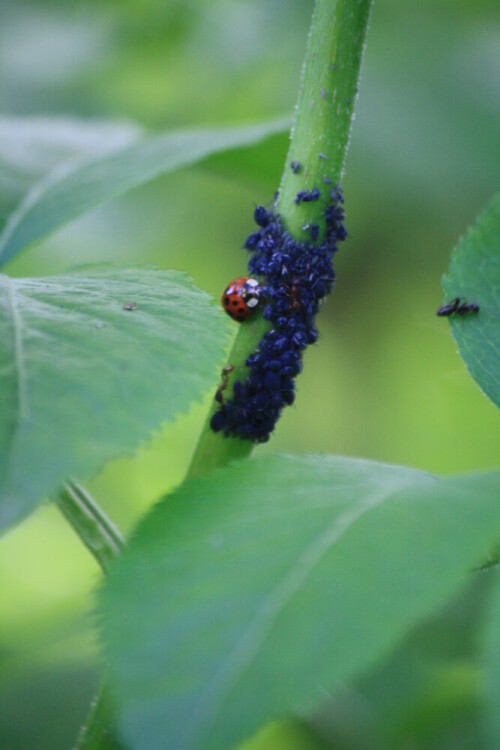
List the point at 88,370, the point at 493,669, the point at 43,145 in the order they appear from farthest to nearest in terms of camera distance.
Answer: the point at 43,145, the point at 88,370, the point at 493,669

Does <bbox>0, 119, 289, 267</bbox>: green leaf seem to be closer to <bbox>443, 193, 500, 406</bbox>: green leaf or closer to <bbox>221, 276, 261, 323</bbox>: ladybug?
<bbox>221, 276, 261, 323</bbox>: ladybug

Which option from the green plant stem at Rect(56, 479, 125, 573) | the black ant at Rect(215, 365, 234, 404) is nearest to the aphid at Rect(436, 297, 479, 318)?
the black ant at Rect(215, 365, 234, 404)

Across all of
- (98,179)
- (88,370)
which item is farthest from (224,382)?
(98,179)

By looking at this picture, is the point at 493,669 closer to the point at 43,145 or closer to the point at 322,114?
the point at 322,114

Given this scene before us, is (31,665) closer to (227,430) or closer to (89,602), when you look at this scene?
(227,430)

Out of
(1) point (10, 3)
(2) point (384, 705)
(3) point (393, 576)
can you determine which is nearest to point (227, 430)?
(3) point (393, 576)
